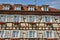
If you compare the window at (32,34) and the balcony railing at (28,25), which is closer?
the window at (32,34)

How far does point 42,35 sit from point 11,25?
12.4ft

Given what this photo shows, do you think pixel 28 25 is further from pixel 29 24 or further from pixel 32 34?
pixel 32 34

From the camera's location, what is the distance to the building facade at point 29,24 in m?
20.4

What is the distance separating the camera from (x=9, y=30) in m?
20.7

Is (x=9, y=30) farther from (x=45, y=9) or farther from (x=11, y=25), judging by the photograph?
(x=45, y=9)

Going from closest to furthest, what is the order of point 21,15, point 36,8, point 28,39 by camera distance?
point 28,39, point 21,15, point 36,8

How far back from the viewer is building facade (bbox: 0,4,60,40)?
2044cm

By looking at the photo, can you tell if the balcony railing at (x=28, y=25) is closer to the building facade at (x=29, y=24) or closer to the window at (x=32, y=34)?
the building facade at (x=29, y=24)

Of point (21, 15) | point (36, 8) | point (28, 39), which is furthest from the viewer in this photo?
point (36, 8)

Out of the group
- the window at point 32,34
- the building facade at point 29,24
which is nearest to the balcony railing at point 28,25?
the building facade at point 29,24

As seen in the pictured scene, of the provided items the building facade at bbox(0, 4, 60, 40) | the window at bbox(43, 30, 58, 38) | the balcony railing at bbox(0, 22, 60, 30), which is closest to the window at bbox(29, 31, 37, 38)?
the building facade at bbox(0, 4, 60, 40)

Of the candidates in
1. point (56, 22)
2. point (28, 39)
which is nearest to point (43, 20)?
point (56, 22)

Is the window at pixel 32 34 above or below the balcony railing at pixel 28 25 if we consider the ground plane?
below

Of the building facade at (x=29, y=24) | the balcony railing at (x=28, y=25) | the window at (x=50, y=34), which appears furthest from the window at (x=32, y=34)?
the window at (x=50, y=34)
